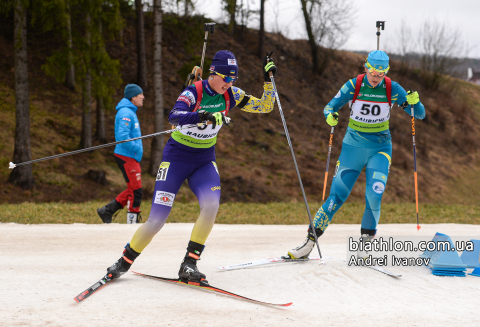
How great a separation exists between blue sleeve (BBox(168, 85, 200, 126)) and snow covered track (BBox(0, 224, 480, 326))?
1.79 m

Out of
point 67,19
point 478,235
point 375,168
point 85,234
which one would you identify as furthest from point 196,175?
point 67,19

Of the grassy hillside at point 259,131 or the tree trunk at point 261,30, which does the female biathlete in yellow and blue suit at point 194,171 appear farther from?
the tree trunk at point 261,30

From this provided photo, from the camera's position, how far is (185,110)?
474cm

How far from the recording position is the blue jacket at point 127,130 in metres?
8.28

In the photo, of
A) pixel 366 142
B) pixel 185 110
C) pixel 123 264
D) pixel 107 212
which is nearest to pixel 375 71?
pixel 366 142

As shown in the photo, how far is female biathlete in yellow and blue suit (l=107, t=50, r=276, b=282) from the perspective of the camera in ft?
15.9

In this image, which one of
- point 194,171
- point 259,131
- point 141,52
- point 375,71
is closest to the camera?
point 194,171

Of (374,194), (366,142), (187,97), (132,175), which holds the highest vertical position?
(187,97)

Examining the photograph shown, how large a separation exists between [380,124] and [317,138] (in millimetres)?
19454

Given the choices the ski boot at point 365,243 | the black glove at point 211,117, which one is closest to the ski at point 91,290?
the black glove at point 211,117

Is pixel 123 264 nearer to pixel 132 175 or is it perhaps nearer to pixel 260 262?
pixel 260 262

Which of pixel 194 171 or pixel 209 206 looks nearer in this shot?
pixel 209 206

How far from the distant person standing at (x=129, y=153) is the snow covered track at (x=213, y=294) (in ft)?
4.40

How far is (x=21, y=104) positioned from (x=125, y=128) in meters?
6.29
